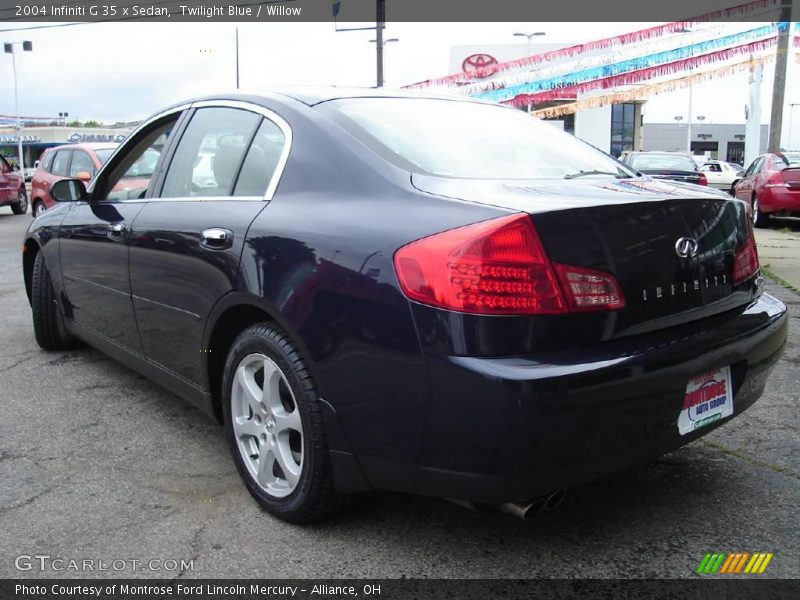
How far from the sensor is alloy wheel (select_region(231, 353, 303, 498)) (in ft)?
8.54

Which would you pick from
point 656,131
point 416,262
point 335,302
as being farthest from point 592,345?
point 656,131

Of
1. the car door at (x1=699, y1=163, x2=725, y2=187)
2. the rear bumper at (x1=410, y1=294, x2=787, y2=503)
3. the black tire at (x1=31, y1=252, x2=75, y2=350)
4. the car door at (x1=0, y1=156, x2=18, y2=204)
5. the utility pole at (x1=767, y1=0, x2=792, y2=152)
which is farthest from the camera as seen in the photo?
the car door at (x1=699, y1=163, x2=725, y2=187)

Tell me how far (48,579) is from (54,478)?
32.0 inches

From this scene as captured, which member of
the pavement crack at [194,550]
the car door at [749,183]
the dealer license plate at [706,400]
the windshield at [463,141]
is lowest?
the pavement crack at [194,550]

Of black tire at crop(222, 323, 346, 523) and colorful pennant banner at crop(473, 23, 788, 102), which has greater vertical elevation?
colorful pennant banner at crop(473, 23, 788, 102)

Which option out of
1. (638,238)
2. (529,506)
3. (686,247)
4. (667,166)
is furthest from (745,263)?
(667,166)

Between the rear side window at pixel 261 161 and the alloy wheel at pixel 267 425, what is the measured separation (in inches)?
26.3

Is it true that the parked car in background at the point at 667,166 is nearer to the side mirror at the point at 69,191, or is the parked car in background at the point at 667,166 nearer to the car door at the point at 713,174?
the side mirror at the point at 69,191

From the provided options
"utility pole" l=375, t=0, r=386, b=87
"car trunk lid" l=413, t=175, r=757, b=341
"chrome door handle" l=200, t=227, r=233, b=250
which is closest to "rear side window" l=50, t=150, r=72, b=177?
"utility pole" l=375, t=0, r=386, b=87

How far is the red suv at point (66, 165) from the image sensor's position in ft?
39.9

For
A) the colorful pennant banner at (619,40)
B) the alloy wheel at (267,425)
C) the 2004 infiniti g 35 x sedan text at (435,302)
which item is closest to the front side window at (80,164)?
the colorful pennant banner at (619,40)

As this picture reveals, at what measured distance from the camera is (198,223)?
3012 millimetres

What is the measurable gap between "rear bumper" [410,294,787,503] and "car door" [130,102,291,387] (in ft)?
3.46

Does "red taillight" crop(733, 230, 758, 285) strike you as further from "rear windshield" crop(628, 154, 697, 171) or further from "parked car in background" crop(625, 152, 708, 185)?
"rear windshield" crop(628, 154, 697, 171)
